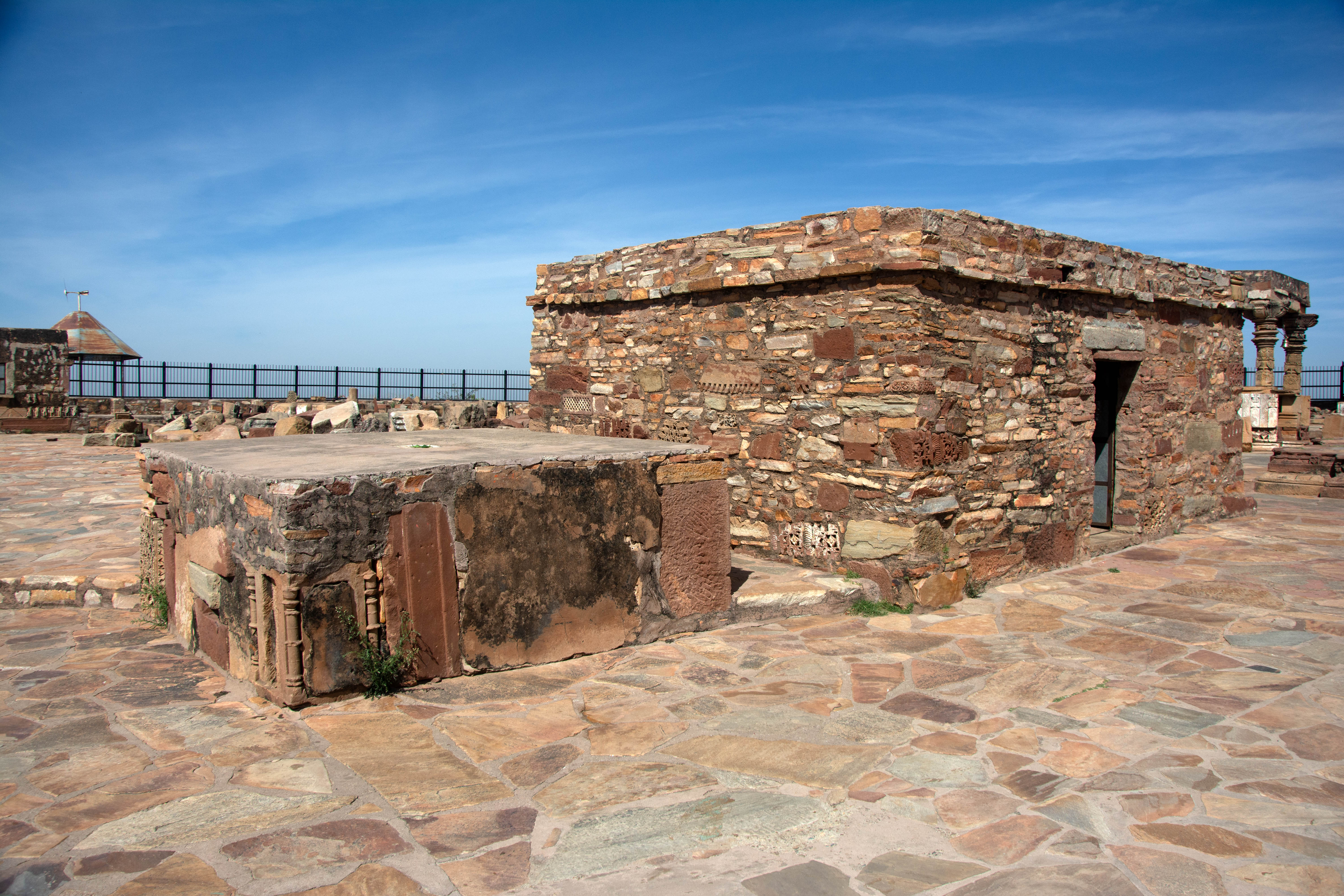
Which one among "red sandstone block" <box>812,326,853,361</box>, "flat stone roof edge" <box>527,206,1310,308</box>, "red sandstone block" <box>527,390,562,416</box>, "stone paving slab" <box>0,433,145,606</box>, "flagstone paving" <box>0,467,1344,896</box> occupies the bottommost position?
"flagstone paving" <box>0,467,1344,896</box>

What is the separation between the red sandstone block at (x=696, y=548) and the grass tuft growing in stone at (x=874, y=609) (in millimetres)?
1005

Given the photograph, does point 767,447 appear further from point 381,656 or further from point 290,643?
point 290,643

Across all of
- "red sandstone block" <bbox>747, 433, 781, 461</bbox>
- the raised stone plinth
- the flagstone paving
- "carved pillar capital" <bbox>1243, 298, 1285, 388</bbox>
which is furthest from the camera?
"carved pillar capital" <bbox>1243, 298, 1285, 388</bbox>

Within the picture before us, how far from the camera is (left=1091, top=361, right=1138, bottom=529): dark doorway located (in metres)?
7.69

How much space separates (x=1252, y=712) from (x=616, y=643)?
2993 millimetres

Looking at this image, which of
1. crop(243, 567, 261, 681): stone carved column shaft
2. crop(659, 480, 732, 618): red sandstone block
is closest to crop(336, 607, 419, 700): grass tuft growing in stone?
crop(243, 567, 261, 681): stone carved column shaft

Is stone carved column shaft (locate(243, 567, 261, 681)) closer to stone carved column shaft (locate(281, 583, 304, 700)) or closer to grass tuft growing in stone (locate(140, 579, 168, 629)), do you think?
stone carved column shaft (locate(281, 583, 304, 700))

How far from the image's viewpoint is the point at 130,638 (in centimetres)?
479

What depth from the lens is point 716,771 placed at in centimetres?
314

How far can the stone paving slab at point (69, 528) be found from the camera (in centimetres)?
551

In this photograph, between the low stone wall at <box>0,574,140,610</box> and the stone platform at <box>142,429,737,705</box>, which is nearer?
the stone platform at <box>142,429,737,705</box>

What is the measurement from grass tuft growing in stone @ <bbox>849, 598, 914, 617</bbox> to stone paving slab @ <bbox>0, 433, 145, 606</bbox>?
15.3 feet

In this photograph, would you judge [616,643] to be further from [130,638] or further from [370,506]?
[130,638]

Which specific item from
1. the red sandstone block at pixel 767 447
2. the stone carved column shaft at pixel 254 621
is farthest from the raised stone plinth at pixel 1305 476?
the stone carved column shaft at pixel 254 621
